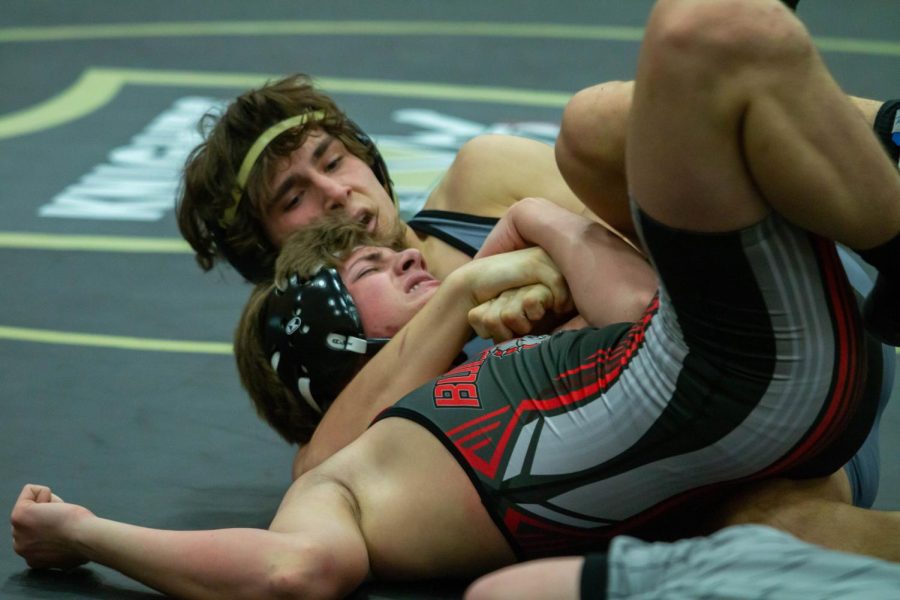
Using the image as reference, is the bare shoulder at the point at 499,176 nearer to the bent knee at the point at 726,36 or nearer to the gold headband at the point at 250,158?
the gold headband at the point at 250,158

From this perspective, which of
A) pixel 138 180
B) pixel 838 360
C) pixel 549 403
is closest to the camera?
pixel 838 360

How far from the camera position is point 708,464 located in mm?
2328

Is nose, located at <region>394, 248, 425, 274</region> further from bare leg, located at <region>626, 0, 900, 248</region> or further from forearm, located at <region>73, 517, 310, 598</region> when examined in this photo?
bare leg, located at <region>626, 0, 900, 248</region>

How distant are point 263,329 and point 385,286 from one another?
0.92 ft

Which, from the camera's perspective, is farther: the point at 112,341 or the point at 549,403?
the point at 112,341

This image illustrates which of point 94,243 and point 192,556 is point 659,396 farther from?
point 94,243

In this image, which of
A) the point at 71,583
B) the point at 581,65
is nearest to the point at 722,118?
the point at 71,583

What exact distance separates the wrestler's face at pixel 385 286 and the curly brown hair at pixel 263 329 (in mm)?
37

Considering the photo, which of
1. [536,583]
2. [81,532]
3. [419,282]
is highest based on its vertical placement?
[536,583]

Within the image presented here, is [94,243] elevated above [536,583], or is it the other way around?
[536,583]

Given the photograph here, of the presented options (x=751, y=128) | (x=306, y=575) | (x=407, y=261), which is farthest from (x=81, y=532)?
(x=751, y=128)

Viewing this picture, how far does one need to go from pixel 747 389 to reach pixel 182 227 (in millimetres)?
1792

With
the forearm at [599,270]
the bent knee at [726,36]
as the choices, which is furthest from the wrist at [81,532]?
the bent knee at [726,36]

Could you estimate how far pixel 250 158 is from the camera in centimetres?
345
